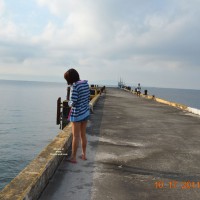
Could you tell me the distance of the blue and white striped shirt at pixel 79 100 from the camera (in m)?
5.28

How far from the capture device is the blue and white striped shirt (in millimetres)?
5281

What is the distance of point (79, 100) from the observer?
17.6 ft

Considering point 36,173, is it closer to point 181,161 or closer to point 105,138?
point 181,161

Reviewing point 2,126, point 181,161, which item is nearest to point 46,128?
point 2,126

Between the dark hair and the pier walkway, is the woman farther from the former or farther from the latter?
the pier walkway

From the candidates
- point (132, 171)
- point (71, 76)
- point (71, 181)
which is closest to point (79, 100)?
point (71, 76)

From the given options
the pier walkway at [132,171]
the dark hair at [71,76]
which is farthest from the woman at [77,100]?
the pier walkway at [132,171]

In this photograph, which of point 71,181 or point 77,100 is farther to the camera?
point 77,100

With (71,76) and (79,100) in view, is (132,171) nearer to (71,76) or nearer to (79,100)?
(79,100)

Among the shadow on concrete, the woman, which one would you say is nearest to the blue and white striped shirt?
the woman

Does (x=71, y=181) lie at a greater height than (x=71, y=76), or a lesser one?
lesser

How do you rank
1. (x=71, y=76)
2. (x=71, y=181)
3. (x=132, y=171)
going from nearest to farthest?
1. (x=71, y=181)
2. (x=71, y=76)
3. (x=132, y=171)

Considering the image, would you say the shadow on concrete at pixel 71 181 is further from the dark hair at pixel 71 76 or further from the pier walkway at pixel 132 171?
the dark hair at pixel 71 76

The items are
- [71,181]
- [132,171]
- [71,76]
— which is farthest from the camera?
[132,171]
